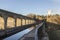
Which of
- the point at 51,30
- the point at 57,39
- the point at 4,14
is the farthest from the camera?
the point at 51,30

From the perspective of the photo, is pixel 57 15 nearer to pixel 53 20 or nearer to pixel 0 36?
pixel 53 20

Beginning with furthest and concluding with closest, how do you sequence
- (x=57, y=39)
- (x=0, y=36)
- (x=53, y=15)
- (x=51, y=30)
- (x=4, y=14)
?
(x=53, y=15) → (x=51, y=30) → (x=57, y=39) → (x=4, y=14) → (x=0, y=36)

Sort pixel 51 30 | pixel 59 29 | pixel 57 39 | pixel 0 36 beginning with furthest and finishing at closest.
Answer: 1. pixel 59 29
2. pixel 51 30
3. pixel 57 39
4. pixel 0 36

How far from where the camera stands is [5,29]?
285cm

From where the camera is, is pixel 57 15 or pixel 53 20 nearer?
pixel 53 20

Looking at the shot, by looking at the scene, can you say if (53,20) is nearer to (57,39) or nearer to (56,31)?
(56,31)

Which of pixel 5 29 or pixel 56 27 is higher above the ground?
pixel 5 29

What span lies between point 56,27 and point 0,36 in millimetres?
45063

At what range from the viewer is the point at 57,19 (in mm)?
52531

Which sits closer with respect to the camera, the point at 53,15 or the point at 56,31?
the point at 56,31

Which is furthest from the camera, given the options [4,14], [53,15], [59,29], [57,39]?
[53,15]

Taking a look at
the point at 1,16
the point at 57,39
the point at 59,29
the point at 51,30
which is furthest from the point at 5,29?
the point at 59,29

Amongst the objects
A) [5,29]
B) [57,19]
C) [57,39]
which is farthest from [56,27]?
[5,29]

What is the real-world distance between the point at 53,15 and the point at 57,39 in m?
18.4
